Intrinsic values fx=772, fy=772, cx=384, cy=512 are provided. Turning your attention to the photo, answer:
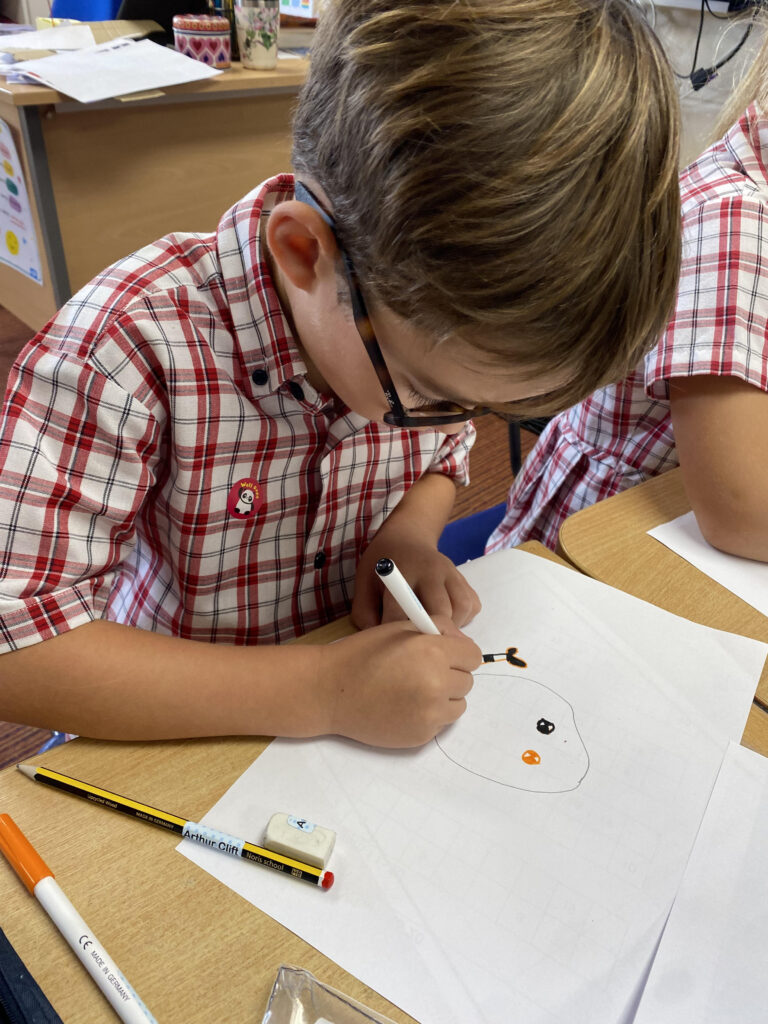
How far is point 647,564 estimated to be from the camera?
2.38ft

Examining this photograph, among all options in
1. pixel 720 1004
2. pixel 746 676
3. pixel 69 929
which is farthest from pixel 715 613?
pixel 69 929

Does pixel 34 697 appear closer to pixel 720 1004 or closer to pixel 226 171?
pixel 720 1004

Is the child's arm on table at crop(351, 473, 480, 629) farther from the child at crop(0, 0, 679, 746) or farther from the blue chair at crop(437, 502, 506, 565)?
the blue chair at crop(437, 502, 506, 565)

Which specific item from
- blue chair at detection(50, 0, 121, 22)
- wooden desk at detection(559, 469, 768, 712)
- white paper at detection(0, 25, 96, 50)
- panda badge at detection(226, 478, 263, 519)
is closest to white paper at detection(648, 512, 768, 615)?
wooden desk at detection(559, 469, 768, 712)

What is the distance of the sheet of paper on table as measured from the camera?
1.35 ft

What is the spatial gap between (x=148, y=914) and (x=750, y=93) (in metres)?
1.01

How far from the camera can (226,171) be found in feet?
6.08

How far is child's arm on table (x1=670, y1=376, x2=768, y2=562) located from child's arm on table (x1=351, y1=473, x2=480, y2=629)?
0.84 feet

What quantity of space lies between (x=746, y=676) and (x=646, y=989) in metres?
0.27

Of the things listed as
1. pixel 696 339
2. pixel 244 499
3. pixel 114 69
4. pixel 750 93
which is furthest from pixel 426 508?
pixel 114 69

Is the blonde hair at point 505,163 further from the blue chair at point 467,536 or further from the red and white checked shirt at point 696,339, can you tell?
the blue chair at point 467,536

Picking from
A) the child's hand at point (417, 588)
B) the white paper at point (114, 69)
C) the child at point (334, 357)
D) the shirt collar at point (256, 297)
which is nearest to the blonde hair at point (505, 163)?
the child at point (334, 357)

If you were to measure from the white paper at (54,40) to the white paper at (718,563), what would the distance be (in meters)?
1.61

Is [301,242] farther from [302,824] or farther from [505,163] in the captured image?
[302,824]
